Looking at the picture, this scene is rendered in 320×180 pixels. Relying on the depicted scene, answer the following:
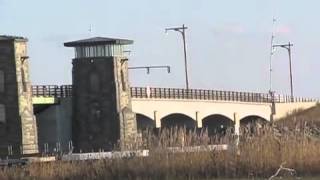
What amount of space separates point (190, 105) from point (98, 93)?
18530 millimetres

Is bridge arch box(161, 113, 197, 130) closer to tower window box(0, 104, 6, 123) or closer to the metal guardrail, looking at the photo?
the metal guardrail

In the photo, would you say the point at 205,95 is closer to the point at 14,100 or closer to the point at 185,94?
the point at 185,94

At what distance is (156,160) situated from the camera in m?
29.6

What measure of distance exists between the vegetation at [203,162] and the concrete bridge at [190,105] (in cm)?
4024

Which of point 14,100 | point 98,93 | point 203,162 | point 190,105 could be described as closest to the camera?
point 203,162

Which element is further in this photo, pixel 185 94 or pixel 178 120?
pixel 178 120

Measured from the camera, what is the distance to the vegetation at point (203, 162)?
28906mm

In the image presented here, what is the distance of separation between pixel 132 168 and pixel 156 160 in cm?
85

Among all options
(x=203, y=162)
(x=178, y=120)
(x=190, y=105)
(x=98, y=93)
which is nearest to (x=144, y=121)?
(x=190, y=105)

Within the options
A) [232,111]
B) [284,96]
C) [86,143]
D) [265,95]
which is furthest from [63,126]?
[284,96]

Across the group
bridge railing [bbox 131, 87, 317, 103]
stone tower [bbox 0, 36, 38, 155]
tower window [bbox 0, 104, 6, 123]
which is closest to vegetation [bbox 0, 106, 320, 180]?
stone tower [bbox 0, 36, 38, 155]

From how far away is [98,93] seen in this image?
77.8 meters

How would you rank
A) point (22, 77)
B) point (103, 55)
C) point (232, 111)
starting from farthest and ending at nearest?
1. point (232, 111)
2. point (103, 55)
3. point (22, 77)

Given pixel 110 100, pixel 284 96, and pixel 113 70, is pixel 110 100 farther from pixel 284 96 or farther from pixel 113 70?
pixel 284 96
